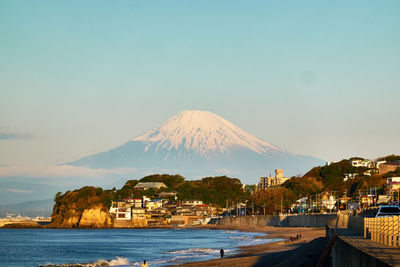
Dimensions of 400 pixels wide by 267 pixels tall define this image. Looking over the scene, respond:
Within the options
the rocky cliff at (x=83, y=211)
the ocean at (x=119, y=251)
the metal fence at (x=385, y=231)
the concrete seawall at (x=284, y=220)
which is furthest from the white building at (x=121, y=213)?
the metal fence at (x=385, y=231)

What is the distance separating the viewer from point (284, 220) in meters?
132

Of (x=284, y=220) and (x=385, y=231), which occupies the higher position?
(x=385, y=231)

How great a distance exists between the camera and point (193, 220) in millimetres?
198125

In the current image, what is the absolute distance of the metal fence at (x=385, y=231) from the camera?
1599 centimetres

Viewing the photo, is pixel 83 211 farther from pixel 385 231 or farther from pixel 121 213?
pixel 385 231

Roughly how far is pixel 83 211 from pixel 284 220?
269 ft

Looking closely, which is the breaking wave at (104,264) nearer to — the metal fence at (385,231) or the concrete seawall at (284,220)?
the metal fence at (385,231)

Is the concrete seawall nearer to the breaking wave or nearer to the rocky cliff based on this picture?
the breaking wave

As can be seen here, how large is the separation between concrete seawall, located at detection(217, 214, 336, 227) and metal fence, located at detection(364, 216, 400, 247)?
2445 inches

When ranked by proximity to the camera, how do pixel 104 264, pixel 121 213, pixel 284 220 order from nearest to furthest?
pixel 104 264
pixel 284 220
pixel 121 213

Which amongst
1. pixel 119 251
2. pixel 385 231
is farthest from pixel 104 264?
pixel 385 231

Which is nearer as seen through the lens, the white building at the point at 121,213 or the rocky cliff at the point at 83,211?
the rocky cliff at the point at 83,211

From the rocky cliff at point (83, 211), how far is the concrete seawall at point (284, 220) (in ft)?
127

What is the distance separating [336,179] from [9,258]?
152 m
